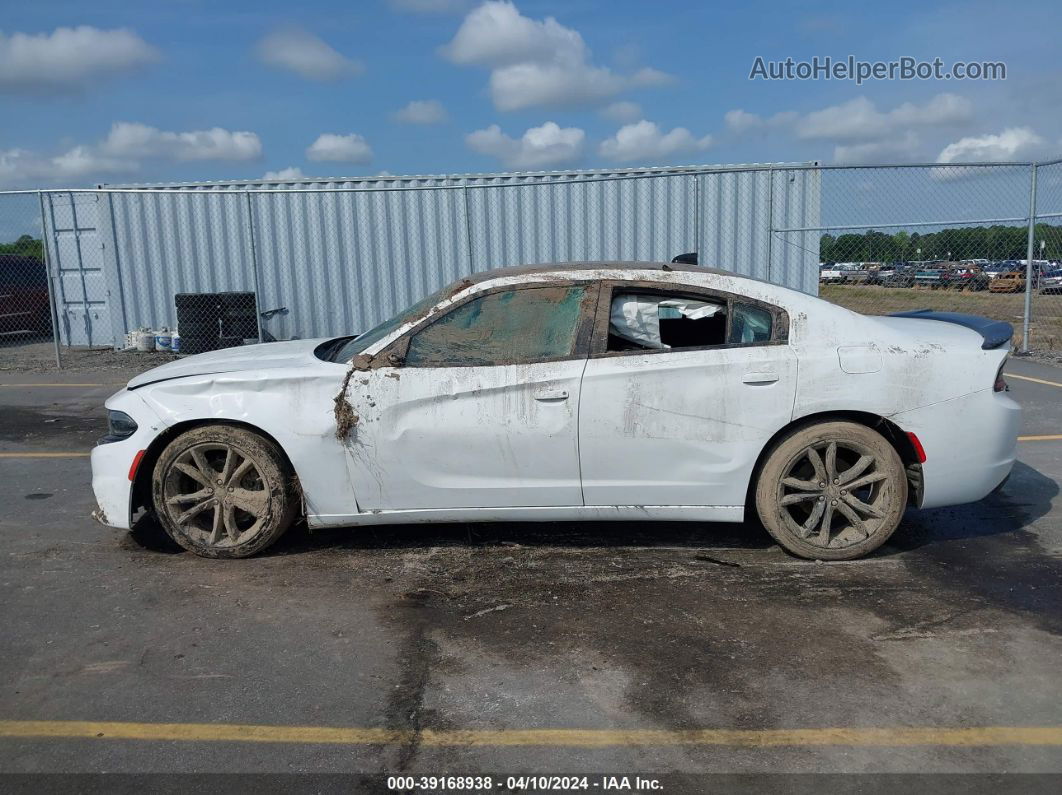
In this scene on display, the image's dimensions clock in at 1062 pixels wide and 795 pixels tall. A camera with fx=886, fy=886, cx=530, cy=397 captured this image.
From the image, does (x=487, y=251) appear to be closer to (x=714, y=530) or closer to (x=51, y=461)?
(x=51, y=461)

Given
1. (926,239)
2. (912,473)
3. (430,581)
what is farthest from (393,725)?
(926,239)

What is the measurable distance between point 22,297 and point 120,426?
13.9m

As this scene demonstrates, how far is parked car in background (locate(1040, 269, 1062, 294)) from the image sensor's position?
1539 centimetres

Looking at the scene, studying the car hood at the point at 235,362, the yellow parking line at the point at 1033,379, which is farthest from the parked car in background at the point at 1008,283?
the car hood at the point at 235,362

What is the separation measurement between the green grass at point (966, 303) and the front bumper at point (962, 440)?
22.0 ft

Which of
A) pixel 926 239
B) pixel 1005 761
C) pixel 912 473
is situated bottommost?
pixel 1005 761

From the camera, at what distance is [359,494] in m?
4.62

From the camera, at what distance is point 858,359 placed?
4.49 m

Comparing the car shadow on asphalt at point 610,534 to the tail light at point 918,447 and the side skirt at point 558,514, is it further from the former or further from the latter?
the tail light at point 918,447

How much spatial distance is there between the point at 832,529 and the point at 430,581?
2148mm

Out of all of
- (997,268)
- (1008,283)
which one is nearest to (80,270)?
(997,268)

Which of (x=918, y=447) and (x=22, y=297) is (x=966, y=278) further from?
(x=22, y=297)

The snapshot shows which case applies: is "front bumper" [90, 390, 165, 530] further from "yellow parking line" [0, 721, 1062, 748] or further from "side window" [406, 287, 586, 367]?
"yellow parking line" [0, 721, 1062, 748]

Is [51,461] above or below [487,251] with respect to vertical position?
below
